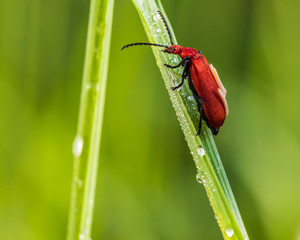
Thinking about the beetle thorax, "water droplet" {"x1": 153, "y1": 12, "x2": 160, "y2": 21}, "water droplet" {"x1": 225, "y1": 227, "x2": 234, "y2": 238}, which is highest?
"water droplet" {"x1": 153, "y1": 12, "x2": 160, "y2": 21}

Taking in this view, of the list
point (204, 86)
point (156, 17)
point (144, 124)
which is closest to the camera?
point (156, 17)

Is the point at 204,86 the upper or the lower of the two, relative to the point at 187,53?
lower

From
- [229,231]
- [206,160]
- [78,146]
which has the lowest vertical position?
[229,231]

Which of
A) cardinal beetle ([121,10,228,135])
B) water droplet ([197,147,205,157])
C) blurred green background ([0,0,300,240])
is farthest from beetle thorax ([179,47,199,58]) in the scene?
water droplet ([197,147,205,157])

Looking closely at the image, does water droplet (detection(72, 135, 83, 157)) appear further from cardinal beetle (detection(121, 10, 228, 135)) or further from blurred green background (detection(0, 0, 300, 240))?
blurred green background (detection(0, 0, 300, 240))

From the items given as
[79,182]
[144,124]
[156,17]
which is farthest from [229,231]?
[144,124]

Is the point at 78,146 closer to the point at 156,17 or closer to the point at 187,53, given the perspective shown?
the point at 156,17

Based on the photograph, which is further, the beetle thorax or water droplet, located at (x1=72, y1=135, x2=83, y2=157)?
the beetle thorax

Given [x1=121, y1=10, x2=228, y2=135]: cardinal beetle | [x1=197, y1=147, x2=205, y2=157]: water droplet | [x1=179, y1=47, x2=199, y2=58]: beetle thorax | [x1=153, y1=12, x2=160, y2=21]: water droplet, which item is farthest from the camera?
[x1=179, y1=47, x2=199, y2=58]: beetle thorax
